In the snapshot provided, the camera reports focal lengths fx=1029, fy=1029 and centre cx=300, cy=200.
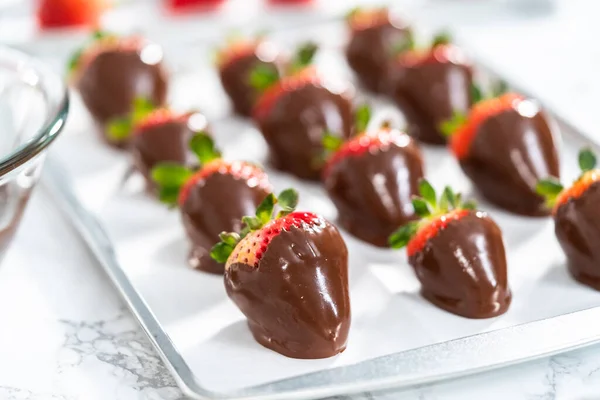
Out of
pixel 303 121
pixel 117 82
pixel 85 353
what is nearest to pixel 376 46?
pixel 303 121

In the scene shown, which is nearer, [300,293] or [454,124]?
[300,293]

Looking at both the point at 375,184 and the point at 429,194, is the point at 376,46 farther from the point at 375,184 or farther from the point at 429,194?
the point at 429,194

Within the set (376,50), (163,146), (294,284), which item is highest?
(294,284)

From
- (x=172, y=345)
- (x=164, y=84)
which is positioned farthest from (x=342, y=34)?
(x=172, y=345)

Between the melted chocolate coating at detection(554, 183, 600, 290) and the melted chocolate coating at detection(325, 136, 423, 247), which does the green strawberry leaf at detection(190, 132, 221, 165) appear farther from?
the melted chocolate coating at detection(554, 183, 600, 290)

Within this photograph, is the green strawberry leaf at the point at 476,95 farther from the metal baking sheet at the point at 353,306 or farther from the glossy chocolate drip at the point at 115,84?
the glossy chocolate drip at the point at 115,84

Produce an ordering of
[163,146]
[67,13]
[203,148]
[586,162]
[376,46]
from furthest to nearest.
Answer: [67,13], [376,46], [163,146], [203,148], [586,162]
